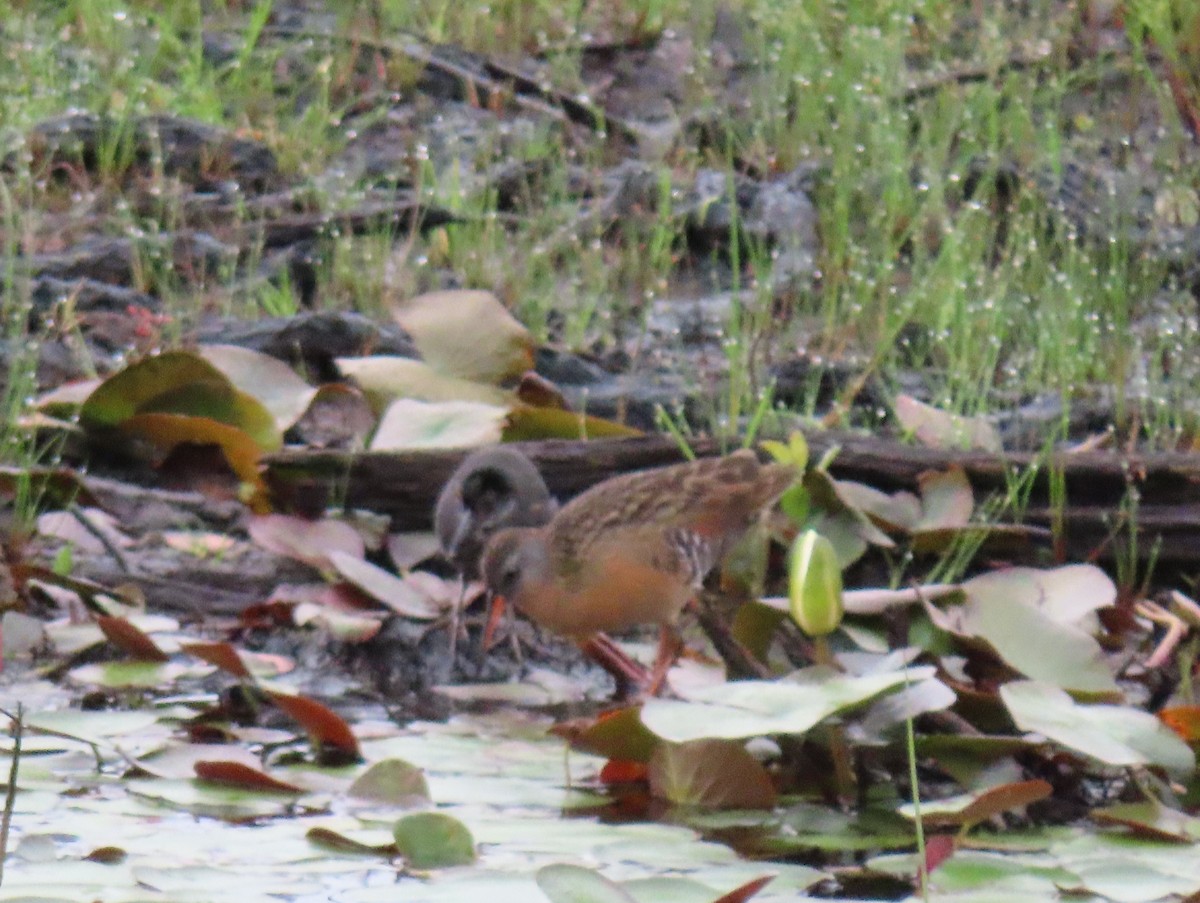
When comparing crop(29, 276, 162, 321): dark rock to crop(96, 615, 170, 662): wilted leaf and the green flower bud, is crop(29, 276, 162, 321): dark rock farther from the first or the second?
the green flower bud

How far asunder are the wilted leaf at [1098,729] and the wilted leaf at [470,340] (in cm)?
255

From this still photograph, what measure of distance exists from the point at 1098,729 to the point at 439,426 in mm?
2210

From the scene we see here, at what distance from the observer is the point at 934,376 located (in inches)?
229

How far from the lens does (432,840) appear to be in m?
2.66

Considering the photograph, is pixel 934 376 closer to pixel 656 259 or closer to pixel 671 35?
pixel 656 259

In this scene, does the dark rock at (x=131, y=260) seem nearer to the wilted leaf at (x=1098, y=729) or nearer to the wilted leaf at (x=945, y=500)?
the wilted leaf at (x=945, y=500)

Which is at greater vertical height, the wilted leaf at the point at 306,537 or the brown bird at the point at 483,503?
the brown bird at the point at 483,503

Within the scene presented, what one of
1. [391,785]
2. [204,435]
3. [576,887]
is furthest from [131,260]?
[576,887]

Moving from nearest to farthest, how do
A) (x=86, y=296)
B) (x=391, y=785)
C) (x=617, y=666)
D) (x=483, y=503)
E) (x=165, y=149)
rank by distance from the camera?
1. (x=391, y=785)
2. (x=617, y=666)
3. (x=483, y=503)
4. (x=86, y=296)
5. (x=165, y=149)

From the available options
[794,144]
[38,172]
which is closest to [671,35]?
[794,144]

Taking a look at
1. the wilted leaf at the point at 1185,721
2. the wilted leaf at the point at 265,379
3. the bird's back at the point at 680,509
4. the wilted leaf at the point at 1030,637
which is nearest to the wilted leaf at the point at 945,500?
the bird's back at the point at 680,509

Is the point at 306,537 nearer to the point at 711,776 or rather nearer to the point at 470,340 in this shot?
the point at 470,340

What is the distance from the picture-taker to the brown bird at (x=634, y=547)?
376cm

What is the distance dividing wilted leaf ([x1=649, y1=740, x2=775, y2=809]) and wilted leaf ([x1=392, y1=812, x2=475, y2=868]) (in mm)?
447
